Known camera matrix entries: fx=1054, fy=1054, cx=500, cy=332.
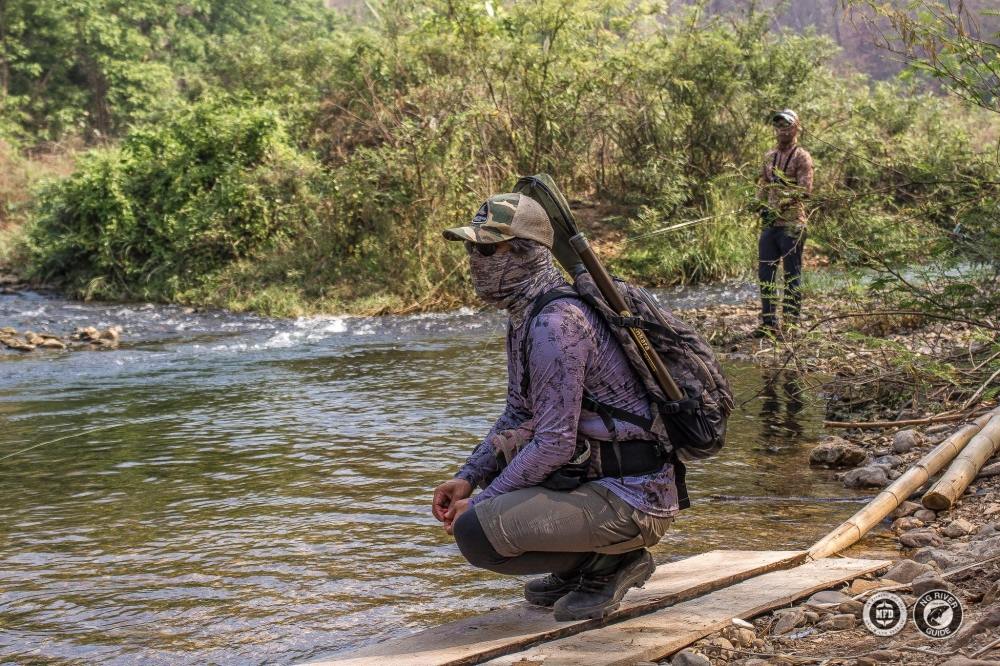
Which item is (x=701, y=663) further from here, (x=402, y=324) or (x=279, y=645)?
(x=402, y=324)

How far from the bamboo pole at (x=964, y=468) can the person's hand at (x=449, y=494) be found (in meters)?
2.54

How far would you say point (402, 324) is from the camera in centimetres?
1426

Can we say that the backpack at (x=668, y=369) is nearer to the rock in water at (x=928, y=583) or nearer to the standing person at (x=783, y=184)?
the rock in water at (x=928, y=583)

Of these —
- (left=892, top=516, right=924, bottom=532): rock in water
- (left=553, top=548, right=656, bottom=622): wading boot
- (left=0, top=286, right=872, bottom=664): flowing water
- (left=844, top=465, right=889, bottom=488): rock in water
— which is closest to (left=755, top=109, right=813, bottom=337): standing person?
(left=0, top=286, right=872, bottom=664): flowing water

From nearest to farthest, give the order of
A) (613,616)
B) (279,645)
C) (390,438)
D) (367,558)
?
(613,616)
(279,645)
(367,558)
(390,438)

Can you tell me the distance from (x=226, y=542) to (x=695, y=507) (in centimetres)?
257

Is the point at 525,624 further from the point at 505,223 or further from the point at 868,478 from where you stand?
the point at 868,478

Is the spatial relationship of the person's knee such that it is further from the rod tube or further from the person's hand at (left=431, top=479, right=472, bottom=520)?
the rod tube

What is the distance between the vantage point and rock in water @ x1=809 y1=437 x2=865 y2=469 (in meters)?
6.50

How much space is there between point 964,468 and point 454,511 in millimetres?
2862

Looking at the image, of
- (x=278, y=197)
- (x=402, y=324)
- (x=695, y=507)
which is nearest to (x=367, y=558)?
(x=695, y=507)

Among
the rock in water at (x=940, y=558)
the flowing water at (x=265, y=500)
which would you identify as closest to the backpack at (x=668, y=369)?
the rock in water at (x=940, y=558)

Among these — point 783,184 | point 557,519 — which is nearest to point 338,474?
point 557,519

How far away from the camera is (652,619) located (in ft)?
12.4
